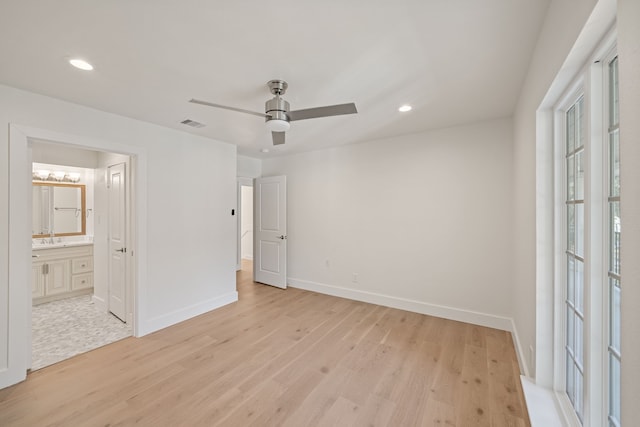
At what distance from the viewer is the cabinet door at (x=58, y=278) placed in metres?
3.92

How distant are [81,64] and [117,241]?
2.33 metres

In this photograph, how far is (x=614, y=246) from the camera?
3.56ft

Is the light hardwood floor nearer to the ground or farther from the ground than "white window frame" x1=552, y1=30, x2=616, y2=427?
nearer to the ground

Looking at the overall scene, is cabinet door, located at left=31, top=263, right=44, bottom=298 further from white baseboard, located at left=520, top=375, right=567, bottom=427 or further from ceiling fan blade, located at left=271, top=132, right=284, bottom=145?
white baseboard, located at left=520, top=375, right=567, bottom=427

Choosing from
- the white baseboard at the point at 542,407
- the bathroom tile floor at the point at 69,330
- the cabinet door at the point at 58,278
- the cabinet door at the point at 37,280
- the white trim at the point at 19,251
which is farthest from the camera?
the cabinet door at the point at 58,278

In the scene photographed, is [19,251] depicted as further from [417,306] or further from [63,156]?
[417,306]

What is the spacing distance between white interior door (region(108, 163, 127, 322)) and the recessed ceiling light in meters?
1.64

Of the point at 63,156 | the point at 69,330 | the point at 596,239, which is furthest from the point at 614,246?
the point at 63,156

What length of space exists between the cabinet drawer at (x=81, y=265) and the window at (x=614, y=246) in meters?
6.02

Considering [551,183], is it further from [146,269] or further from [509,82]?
[146,269]

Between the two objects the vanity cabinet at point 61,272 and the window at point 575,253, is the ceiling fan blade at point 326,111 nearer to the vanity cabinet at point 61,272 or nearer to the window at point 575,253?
the window at point 575,253

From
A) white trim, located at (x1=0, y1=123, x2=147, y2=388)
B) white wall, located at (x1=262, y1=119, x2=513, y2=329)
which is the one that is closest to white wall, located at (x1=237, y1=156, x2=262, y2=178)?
white wall, located at (x1=262, y1=119, x2=513, y2=329)

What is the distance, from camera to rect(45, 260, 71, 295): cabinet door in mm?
3919

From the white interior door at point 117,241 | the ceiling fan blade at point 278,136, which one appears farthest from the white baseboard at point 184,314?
the ceiling fan blade at point 278,136
